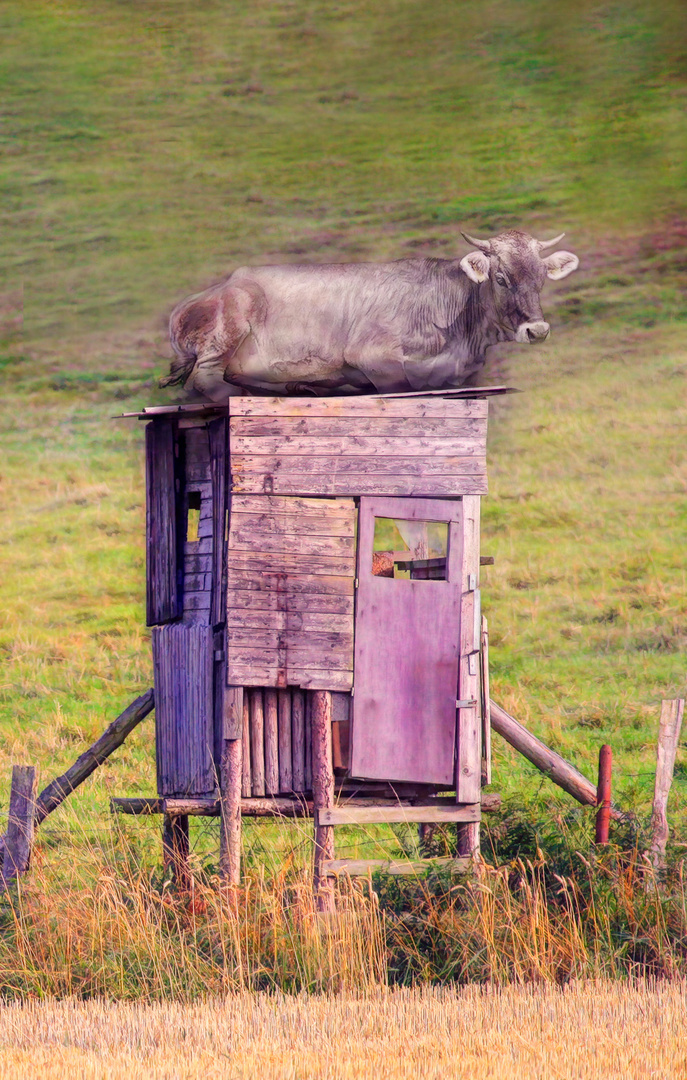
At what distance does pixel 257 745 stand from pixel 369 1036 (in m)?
3.50

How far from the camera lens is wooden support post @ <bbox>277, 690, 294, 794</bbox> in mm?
13219

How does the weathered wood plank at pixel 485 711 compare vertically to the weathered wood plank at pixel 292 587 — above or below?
below

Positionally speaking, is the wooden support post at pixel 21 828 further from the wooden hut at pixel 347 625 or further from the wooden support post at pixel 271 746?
the wooden support post at pixel 271 746

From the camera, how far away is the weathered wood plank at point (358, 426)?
13.1m

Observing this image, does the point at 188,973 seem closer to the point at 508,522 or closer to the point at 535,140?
the point at 508,522

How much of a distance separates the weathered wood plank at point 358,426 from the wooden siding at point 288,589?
599mm

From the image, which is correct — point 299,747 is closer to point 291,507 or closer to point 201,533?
point 291,507

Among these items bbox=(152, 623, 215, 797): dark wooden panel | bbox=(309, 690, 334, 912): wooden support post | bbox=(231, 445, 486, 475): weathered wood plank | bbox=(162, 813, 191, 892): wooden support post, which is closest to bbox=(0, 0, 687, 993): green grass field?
bbox=(162, 813, 191, 892): wooden support post

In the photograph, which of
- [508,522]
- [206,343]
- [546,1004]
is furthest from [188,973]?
[508,522]

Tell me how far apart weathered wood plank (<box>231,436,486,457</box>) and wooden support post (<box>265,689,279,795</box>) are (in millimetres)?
2212

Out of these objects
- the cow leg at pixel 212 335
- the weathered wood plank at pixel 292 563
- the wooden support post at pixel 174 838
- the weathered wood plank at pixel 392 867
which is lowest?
the wooden support post at pixel 174 838

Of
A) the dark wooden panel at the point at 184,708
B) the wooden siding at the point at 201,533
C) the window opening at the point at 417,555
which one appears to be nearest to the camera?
the dark wooden panel at the point at 184,708

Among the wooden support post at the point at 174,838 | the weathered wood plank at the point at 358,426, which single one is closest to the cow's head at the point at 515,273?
the weathered wood plank at the point at 358,426

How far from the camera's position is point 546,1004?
10711mm
